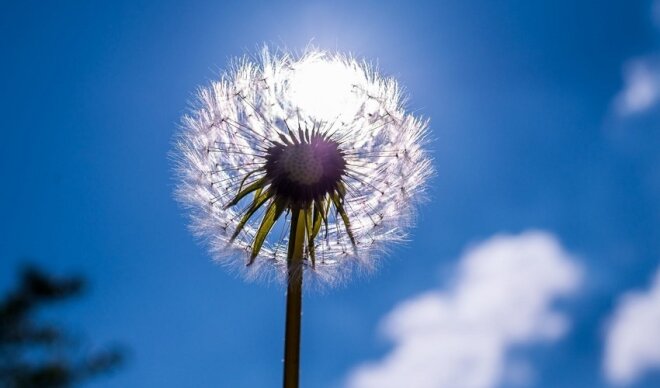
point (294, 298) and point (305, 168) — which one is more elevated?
point (305, 168)

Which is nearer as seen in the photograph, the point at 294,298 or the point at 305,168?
the point at 294,298

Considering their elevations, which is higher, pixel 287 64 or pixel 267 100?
pixel 287 64

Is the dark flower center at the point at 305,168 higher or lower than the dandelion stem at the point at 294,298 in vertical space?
higher

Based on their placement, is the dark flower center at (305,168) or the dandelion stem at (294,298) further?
the dark flower center at (305,168)

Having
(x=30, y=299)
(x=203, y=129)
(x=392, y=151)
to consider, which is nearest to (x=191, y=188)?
(x=203, y=129)

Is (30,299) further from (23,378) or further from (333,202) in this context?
(333,202)
